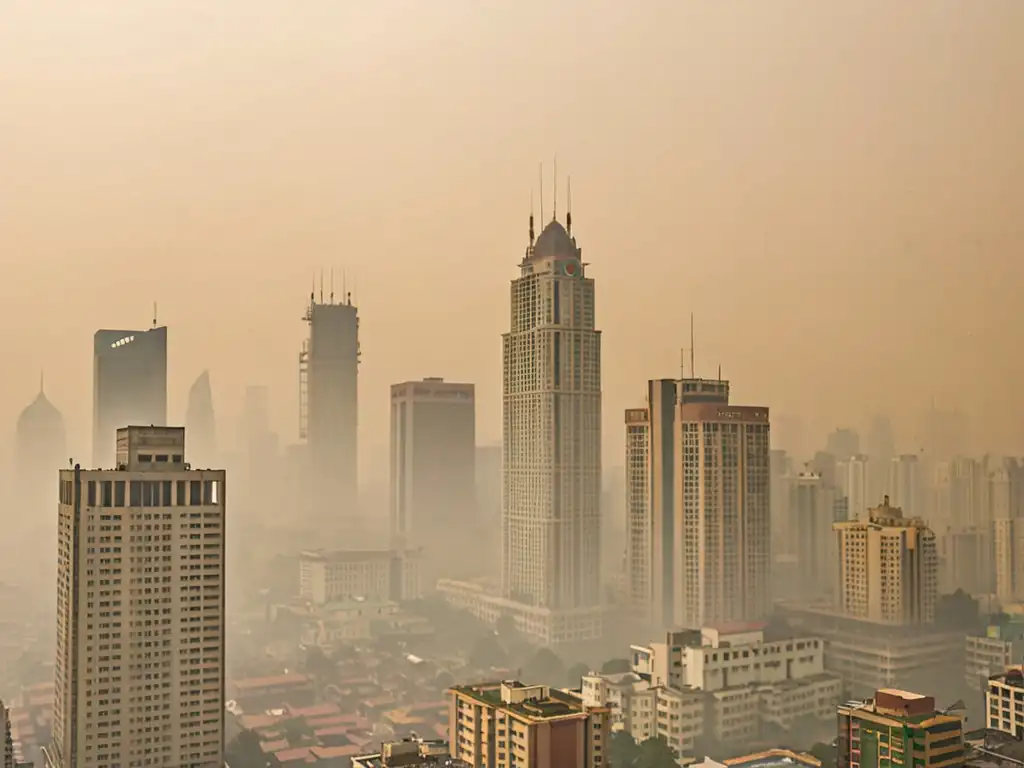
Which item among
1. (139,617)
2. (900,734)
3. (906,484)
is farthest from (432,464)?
(900,734)

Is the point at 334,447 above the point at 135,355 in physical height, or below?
below

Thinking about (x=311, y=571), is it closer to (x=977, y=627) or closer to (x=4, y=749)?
(x=4, y=749)

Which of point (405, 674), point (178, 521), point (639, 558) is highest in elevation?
point (178, 521)

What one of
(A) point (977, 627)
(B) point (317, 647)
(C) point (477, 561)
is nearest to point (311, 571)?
(B) point (317, 647)

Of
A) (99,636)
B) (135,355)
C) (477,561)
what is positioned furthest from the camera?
(477,561)

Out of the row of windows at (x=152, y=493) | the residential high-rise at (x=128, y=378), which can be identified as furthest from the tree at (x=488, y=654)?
the row of windows at (x=152, y=493)

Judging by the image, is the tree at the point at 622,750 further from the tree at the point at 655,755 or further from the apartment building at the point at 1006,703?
the apartment building at the point at 1006,703

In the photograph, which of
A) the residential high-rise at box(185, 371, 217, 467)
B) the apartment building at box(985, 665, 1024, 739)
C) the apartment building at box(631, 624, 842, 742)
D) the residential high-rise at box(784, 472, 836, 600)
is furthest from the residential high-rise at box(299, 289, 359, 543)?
the apartment building at box(985, 665, 1024, 739)
